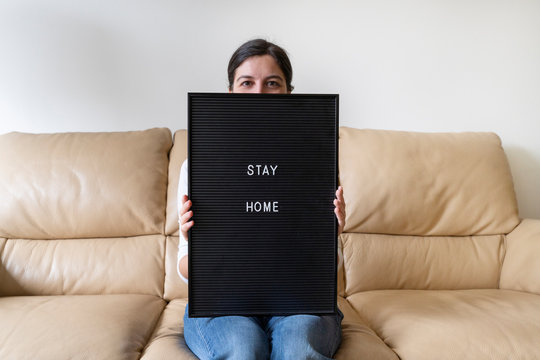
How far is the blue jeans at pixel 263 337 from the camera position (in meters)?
0.78

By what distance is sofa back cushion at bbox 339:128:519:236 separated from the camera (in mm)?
1477

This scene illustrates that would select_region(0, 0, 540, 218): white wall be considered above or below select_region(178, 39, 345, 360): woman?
above

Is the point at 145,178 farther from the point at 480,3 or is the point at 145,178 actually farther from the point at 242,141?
the point at 480,3

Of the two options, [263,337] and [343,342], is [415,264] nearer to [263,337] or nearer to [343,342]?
[343,342]

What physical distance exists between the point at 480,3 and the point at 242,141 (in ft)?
5.48

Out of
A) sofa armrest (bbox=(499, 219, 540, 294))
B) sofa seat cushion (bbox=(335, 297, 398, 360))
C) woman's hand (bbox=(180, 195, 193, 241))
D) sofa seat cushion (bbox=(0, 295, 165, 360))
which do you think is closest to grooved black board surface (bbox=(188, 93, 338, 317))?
woman's hand (bbox=(180, 195, 193, 241))

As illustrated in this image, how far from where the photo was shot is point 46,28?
170cm

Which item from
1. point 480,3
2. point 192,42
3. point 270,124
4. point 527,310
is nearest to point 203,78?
point 192,42

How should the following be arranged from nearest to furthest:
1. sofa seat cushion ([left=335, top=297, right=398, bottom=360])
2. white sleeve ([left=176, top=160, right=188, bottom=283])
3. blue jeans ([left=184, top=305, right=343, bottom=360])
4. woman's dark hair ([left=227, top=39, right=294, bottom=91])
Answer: blue jeans ([left=184, top=305, right=343, bottom=360])
sofa seat cushion ([left=335, top=297, right=398, bottom=360])
white sleeve ([left=176, top=160, right=188, bottom=283])
woman's dark hair ([left=227, top=39, right=294, bottom=91])

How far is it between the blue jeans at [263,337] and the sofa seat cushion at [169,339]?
3 cm

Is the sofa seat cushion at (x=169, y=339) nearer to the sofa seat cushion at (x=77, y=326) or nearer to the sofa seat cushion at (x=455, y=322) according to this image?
the sofa seat cushion at (x=77, y=326)

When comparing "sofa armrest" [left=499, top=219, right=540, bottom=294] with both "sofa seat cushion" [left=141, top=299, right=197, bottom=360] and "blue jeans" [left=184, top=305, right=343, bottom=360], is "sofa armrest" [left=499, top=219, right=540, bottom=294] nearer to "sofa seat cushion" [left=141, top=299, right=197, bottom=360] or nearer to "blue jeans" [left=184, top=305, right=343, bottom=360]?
"blue jeans" [left=184, top=305, right=343, bottom=360]

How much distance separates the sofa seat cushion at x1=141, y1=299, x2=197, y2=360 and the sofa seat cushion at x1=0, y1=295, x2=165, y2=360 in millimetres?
28

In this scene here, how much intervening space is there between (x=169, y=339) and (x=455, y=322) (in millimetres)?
777
